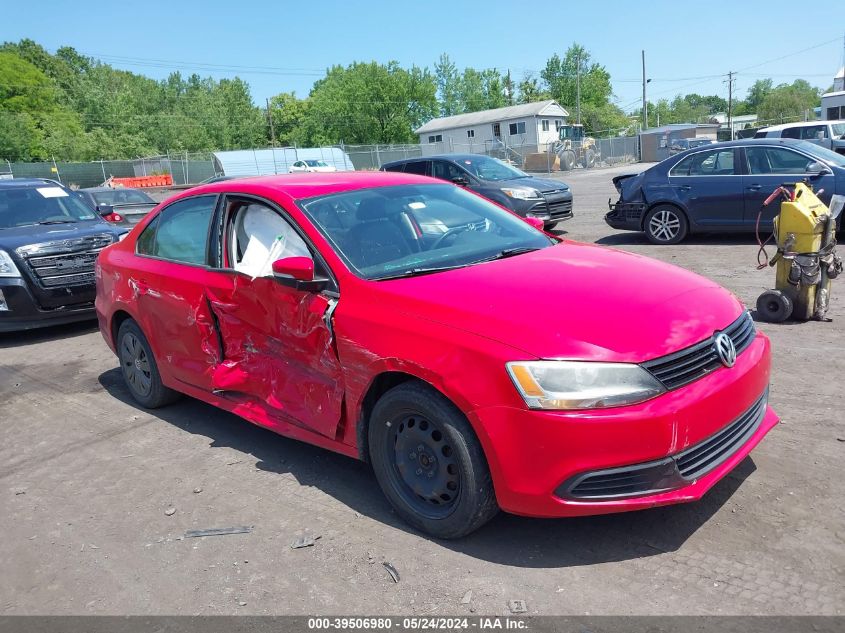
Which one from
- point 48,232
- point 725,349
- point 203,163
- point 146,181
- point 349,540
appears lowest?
point 349,540

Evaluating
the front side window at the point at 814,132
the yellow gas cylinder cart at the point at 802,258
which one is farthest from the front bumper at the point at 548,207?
the front side window at the point at 814,132

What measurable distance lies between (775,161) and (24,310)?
10197 millimetres

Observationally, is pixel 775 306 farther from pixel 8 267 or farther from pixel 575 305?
pixel 8 267

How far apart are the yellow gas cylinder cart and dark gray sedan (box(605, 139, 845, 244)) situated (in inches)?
157

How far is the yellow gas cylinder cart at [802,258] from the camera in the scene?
6071mm

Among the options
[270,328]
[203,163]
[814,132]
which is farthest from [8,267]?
[203,163]

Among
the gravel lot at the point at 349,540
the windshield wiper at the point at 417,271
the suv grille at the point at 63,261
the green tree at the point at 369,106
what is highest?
the green tree at the point at 369,106

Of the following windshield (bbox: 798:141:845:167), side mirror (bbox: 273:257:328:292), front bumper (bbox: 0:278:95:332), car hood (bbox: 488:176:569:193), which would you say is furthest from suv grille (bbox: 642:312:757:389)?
car hood (bbox: 488:176:569:193)

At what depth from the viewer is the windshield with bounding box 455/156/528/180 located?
47.3 ft

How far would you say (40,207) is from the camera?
9.16 meters

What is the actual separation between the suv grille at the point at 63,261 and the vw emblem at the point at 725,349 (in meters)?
7.13

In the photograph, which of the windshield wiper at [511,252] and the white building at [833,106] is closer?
the windshield wiper at [511,252]

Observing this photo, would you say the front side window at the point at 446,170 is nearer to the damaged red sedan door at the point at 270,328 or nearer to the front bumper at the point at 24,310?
the front bumper at the point at 24,310

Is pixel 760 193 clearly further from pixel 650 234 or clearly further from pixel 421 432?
pixel 421 432
